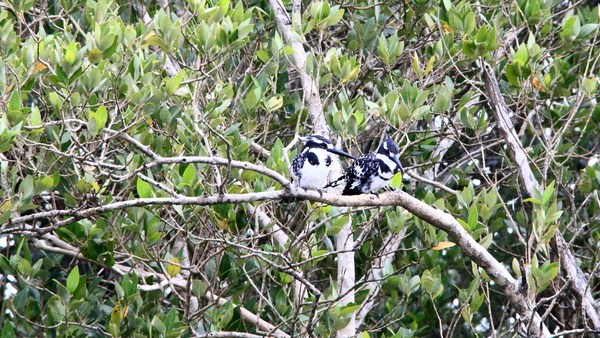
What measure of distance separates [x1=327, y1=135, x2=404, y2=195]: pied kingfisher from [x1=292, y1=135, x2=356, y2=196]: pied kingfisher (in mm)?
109

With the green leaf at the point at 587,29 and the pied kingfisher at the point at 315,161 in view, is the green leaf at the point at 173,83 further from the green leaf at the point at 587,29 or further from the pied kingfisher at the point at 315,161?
the green leaf at the point at 587,29

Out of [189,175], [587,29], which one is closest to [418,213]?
[189,175]

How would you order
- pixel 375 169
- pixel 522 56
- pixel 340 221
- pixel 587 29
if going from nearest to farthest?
pixel 340 221, pixel 375 169, pixel 522 56, pixel 587 29

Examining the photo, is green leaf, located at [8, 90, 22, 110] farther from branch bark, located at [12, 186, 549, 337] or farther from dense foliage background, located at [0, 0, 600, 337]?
branch bark, located at [12, 186, 549, 337]

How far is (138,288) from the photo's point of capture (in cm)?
477

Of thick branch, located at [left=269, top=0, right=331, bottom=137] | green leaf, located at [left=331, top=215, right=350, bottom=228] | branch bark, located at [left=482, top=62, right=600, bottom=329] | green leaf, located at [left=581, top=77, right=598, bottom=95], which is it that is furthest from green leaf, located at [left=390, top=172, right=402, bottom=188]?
green leaf, located at [left=581, top=77, right=598, bottom=95]

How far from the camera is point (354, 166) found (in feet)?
16.8

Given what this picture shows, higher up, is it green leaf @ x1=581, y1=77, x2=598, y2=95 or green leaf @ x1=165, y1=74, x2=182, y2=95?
green leaf @ x1=165, y1=74, x2=182, y2=95

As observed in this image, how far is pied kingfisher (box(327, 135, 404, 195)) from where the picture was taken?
497cm

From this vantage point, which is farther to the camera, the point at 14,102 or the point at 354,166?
the point at 354,166

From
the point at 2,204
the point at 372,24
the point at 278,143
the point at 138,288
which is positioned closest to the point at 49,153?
the point at 2,204

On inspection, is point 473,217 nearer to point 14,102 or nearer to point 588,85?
point 588,85

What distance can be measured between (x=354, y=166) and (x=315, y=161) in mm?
297

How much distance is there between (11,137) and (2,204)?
0.45 meters
